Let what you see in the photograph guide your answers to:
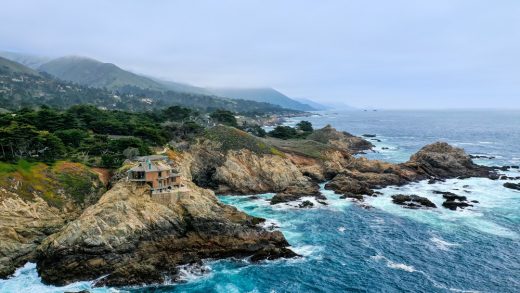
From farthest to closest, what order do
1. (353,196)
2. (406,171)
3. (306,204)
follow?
(406,171), (353,196), (306,204)

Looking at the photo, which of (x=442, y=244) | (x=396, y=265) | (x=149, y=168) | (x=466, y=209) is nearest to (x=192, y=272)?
(x=149, y=168)

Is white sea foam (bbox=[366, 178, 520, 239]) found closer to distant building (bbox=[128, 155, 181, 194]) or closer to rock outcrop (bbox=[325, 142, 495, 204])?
rock outcrop (bbox=[325, 142, 495, 204])

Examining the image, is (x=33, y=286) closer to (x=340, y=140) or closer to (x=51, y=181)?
(x=51, y=181)

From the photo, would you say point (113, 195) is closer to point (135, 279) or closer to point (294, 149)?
point (135, 279)

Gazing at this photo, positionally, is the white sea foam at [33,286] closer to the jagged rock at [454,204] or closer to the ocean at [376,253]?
the ocean at [376,253]

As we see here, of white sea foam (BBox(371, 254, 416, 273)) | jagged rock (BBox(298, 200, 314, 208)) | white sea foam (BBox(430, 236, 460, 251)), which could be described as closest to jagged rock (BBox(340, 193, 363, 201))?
jagged rock (BBox(298, 200, 314, 208))

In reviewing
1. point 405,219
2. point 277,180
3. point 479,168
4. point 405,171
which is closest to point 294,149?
point 277,180

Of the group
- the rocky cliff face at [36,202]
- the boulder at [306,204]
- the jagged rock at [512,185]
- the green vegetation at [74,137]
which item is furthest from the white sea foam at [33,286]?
the jagged rock at [512,185]
